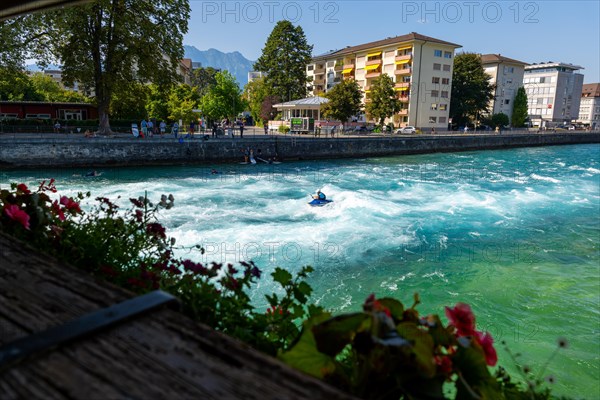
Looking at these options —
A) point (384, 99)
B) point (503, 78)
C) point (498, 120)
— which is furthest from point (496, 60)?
point (384, 99)

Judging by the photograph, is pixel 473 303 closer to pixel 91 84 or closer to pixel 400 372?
pixel 400 372

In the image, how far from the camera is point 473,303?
Result: 963 cm

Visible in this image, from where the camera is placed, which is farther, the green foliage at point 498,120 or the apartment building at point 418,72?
the green foliage at point 498,120

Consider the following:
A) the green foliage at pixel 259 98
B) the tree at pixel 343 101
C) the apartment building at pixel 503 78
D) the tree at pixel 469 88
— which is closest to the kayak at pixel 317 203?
the tree at pixel 343 101

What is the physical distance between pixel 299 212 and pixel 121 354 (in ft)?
56.0

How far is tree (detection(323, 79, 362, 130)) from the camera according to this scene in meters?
52.6

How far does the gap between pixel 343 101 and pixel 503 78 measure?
2045 inches

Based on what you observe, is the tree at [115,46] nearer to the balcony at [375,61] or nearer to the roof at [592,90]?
the balcony at [375,61]

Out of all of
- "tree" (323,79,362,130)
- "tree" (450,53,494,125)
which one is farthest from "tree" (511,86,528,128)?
"tree" (323,79,362,130)

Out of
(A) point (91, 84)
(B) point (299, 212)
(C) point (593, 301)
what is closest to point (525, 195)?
(B) point (299, 212)

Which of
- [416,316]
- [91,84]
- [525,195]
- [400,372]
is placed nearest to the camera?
[400,372]

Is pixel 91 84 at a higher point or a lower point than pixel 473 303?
higher

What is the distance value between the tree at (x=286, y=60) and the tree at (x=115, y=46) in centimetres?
3527

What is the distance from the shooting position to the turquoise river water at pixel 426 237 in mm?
9086
